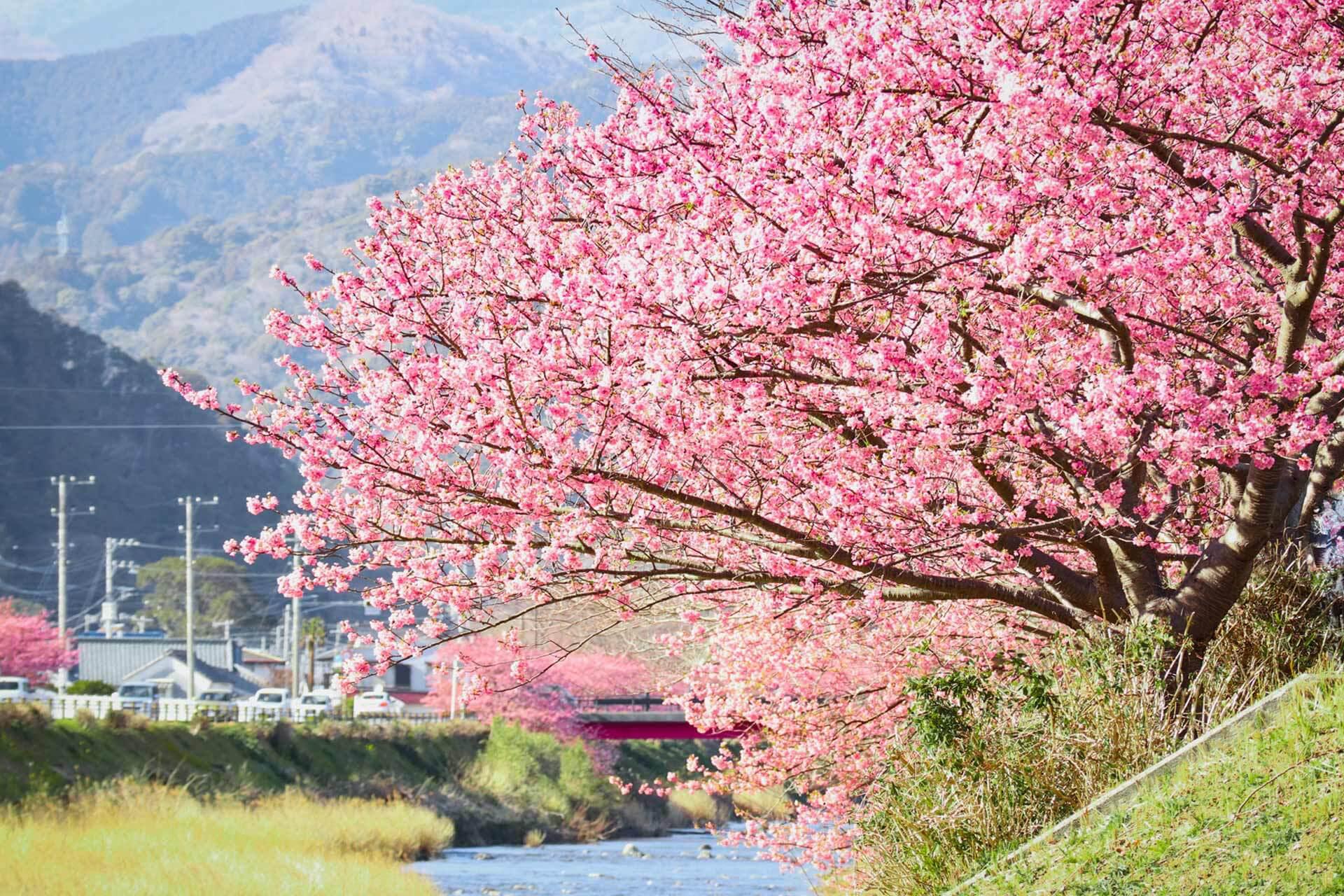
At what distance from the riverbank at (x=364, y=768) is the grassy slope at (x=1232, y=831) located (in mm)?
23125

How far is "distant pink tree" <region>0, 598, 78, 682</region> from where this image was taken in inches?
2379

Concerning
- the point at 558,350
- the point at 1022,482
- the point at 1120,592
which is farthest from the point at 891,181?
the point at 1120,592

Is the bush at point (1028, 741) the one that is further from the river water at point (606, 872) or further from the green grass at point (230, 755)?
the green grass at point (230, 755)

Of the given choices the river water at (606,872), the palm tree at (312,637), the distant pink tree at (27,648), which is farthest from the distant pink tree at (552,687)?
the distant pink tree at (27,648)

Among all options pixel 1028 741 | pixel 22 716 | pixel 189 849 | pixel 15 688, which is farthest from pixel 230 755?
pixel 1028 741

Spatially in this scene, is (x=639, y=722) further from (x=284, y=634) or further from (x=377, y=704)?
(x=284, y=634)

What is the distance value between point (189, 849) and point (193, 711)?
81.3ft

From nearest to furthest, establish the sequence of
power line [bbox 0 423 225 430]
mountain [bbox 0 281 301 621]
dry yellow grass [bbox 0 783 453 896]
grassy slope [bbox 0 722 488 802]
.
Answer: dry yellow grass [bbox 0 783 453 896] → grassy slope [bbox 0 722 488 802] → mountain [bbox 0 281 301 621] → power line [bbox 0 423 225 430]

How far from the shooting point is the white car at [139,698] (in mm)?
47281

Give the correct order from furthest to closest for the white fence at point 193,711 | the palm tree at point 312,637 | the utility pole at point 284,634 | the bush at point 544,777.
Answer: the utility pole at point 284,634, the palm tree at point 312,637, the bush at point 544,777, the white fence at point 193,711

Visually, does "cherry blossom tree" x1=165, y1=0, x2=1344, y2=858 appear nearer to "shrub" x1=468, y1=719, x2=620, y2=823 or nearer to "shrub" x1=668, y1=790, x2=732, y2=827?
"shrub" x1=468, y1=719, x2=620, y2=823

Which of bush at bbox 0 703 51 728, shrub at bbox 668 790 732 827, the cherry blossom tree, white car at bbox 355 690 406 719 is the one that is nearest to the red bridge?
shrub at bbox 668 790 732 827

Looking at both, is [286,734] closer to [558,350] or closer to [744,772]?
[744,772]

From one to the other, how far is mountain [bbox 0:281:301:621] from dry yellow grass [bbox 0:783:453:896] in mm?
85867
